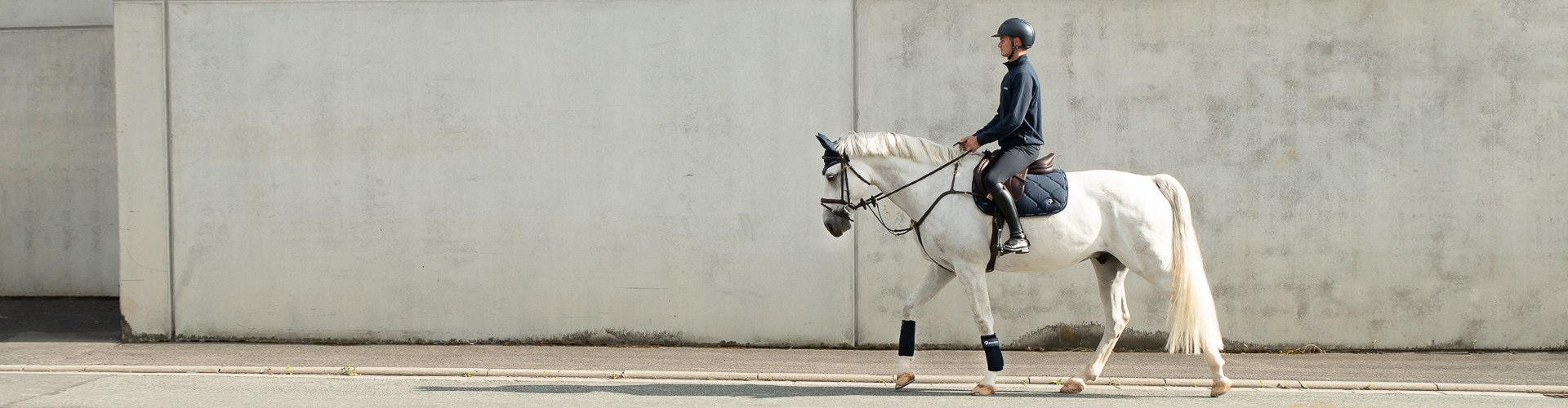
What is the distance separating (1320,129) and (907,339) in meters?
4.05

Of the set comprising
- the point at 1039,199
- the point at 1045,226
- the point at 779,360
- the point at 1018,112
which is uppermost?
the point at 1018,112

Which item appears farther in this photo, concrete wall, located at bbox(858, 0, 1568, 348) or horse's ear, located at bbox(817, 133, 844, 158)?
concrete wall, located at bbox(858, 0, 1568, 348)

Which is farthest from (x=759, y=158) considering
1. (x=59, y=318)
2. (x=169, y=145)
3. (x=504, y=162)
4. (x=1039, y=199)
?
(x=59, y=318)

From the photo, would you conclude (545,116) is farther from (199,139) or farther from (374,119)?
(199,139)

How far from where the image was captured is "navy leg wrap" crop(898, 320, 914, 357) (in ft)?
20.4

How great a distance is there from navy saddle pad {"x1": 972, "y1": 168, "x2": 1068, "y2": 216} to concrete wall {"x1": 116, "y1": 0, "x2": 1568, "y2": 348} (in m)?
1.97

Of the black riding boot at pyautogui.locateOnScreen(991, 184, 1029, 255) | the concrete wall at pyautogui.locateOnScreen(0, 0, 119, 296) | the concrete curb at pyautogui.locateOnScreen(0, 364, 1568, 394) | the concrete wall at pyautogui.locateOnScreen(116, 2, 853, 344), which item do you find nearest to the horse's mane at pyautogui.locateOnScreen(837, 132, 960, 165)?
the black riding boot at pyautogui.locateOnScreen(991, 184, 1029, 255)

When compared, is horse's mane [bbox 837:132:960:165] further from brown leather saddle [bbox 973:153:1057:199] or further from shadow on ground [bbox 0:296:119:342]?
shadow on ground [bbox 0:296:119:342]

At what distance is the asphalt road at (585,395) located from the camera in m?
5.83

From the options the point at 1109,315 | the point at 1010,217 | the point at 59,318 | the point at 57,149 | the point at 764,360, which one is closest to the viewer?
the point at 1010,217

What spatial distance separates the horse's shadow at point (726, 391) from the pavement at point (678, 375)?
0.02m

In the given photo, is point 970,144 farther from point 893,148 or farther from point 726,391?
point 726,391

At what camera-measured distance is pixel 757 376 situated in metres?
6.80

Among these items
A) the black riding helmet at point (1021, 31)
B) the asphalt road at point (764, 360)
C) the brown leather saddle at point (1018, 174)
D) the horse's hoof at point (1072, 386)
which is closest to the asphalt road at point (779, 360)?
the asphalt road at point (764, 360)
